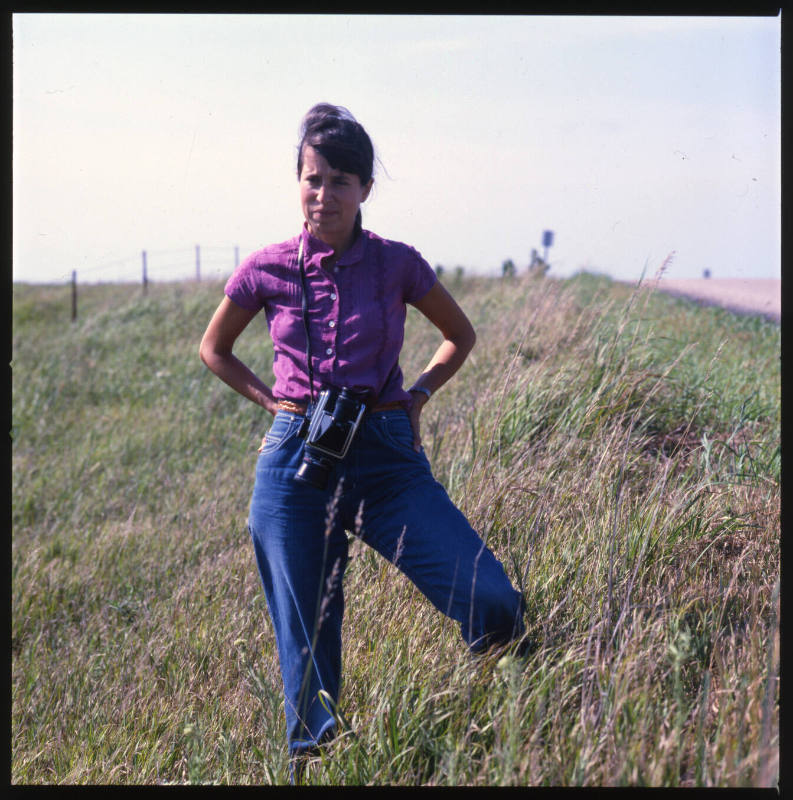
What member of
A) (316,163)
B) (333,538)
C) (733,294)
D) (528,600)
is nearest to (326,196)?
(316,163)

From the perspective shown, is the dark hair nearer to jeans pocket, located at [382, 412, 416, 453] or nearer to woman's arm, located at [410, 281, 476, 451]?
woman's arm, located at [410, 281, 476, 451]

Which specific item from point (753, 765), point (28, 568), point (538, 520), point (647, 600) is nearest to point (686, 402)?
point (538, 520)

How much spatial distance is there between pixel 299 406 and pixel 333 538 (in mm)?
408

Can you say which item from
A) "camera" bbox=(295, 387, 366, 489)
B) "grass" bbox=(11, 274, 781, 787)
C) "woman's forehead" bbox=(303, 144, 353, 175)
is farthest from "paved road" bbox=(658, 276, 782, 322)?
"camera" bbox=(295, 387, 366, 489)

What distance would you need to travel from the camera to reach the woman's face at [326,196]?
2574 millimetres

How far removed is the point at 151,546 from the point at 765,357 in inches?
192

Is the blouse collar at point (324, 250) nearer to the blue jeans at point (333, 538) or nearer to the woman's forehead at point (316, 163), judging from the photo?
the woman's forehead at point (316, 163)

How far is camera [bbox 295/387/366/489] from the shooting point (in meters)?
2.41

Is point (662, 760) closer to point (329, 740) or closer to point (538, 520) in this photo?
point (329, 740)

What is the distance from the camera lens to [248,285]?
269cm

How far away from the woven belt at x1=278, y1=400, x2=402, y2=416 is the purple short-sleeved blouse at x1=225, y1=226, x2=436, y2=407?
16mm

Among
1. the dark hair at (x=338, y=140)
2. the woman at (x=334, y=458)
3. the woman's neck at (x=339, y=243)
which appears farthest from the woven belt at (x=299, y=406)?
the dark hair at (x=338, y=140)

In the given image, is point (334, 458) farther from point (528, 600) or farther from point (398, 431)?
point (528, 600)

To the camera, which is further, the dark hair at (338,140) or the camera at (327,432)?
the dark hair at (338,140)
